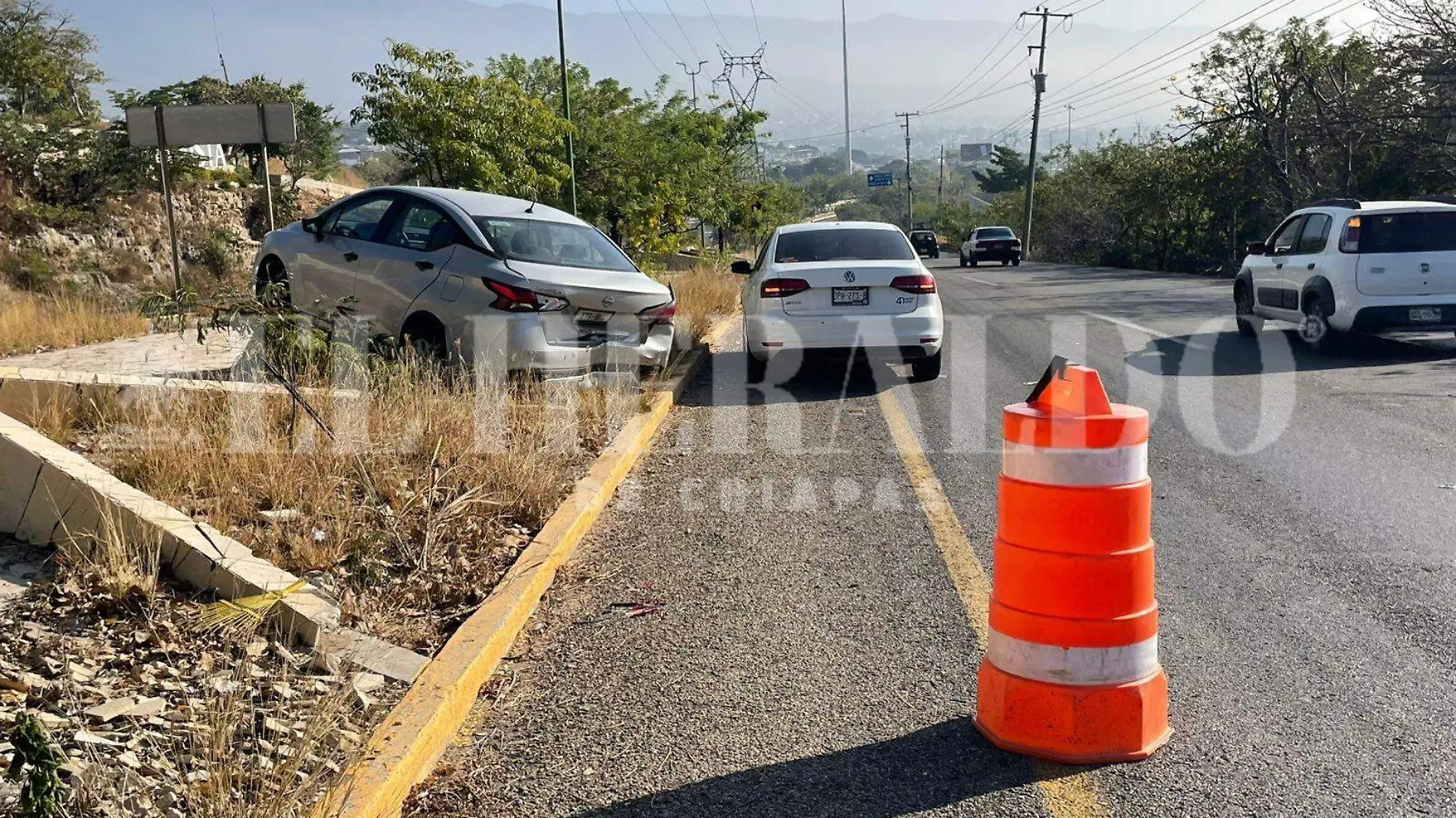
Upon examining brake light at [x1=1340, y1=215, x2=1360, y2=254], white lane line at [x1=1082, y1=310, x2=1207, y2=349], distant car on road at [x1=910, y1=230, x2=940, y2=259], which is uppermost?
Result: distant car on road at [x1=910, y1=230, x2=940, y2=259]

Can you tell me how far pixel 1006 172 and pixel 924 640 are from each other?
119335 millimetres

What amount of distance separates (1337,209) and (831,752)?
11.6 m

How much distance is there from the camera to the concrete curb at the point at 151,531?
13.8 feet

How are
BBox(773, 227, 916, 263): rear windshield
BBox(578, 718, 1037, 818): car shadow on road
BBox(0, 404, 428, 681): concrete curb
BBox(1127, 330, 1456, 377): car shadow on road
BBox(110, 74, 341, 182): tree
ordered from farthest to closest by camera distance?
BBox(110, 74, 341, 182): tree → BBox(1127, 330, 1456, 377): car shadow on road → BBox(773, 227, 916, 263): rear windshield → BBox(0, 404, 428, 681): concrete curb → BBox(578, 718, 1037, 818): car shadow on road

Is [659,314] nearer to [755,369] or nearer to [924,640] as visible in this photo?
[755,369]

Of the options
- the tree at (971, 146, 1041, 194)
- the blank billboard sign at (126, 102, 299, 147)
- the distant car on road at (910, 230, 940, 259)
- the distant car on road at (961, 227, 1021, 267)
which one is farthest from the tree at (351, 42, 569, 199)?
the tree at (971, 146, 1041, 194)

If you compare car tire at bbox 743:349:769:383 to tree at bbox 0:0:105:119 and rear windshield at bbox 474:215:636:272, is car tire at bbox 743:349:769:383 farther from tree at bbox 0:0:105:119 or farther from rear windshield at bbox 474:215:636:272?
tree at bbox 0:0:105:119

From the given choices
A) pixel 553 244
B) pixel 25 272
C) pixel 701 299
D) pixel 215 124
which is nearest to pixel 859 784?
pixel 553 244

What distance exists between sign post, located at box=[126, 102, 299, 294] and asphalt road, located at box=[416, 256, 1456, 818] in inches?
349

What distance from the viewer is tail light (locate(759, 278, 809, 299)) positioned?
1093cm

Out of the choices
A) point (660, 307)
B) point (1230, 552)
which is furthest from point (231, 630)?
point (660, 307)

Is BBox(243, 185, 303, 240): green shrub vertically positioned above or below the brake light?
above

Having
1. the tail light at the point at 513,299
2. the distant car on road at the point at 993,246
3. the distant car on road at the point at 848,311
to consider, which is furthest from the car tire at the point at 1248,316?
the distant car on road at the point at 993,246

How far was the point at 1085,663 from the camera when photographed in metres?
3.59
